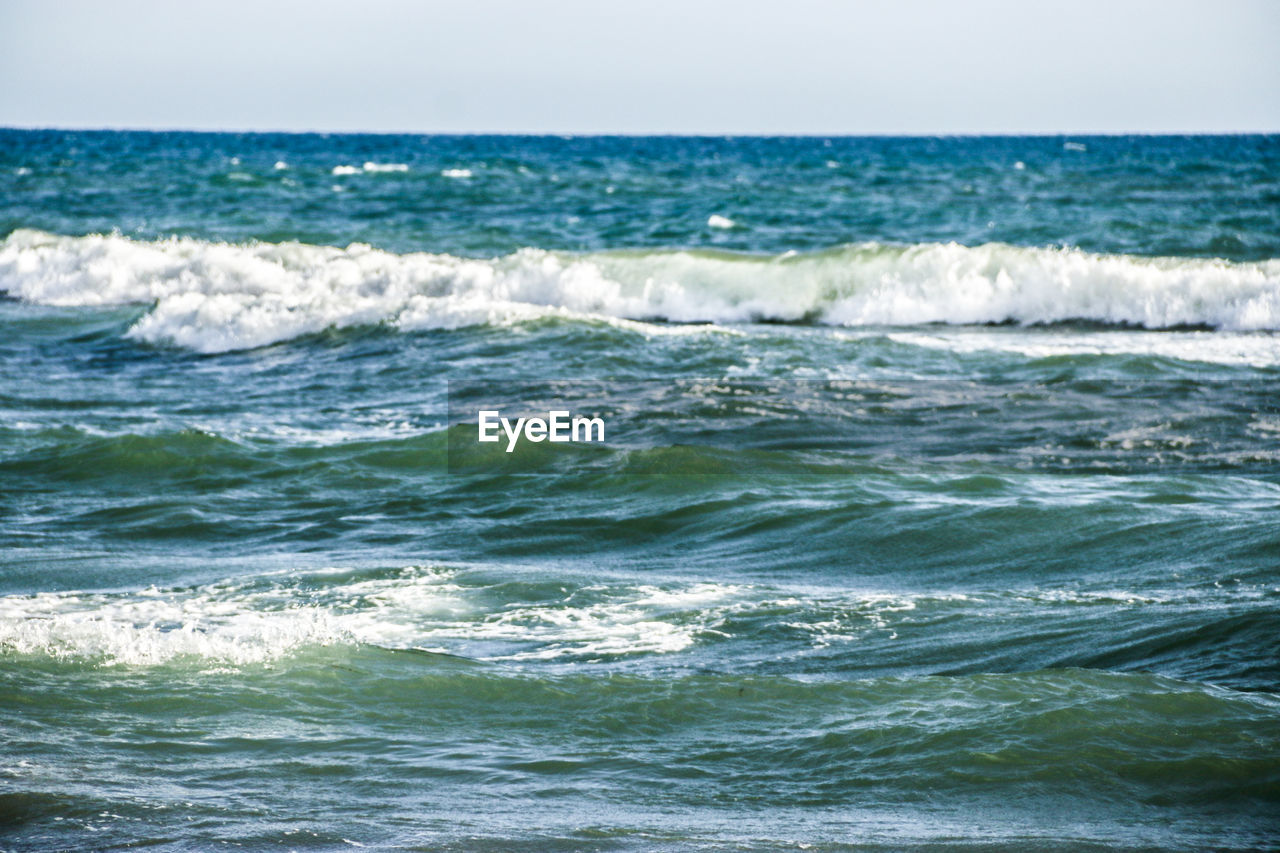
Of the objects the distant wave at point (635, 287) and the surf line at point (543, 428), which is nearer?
the surf line at point (543, 428)

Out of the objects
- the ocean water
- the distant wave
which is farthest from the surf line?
the distant wave

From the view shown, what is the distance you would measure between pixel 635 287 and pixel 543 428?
916 centimetres

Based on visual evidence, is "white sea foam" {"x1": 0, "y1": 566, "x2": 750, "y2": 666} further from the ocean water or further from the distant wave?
the distant wave

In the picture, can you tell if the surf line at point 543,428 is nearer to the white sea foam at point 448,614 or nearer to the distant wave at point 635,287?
the white sea foam at point 448,614

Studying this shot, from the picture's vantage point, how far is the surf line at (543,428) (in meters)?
10.1

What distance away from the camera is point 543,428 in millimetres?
10531

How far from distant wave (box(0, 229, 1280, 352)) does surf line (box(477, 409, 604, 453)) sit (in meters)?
5.02

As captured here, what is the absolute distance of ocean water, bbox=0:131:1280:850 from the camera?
13.2 ft

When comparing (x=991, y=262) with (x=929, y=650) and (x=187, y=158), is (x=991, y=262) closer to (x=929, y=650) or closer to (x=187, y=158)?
(x=929, y=650)

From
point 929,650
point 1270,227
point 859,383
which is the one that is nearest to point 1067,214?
point 1270,227

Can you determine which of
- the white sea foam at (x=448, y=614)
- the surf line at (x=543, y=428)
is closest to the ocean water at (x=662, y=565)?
the white sea foam at (x=448, y=614)

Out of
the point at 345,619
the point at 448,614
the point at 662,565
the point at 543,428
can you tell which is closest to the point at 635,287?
the point at 543,428

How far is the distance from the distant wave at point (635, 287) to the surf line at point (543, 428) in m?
5.02

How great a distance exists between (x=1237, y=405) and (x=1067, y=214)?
672 inches
